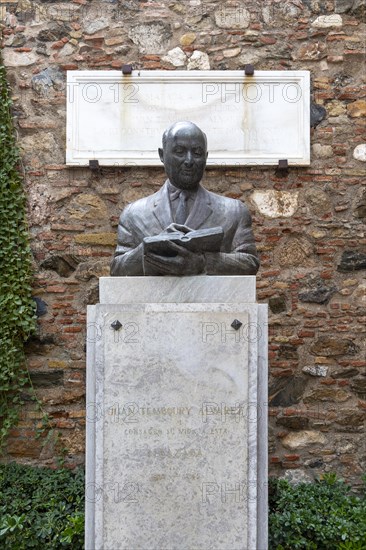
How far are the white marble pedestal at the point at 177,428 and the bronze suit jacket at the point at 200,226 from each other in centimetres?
24

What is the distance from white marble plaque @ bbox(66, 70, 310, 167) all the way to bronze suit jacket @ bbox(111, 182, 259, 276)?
2.19 metres

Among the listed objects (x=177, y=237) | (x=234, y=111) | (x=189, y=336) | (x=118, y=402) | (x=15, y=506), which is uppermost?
(x=234, y=111)

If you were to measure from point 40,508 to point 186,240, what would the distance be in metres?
2.50

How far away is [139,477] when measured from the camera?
3486mm

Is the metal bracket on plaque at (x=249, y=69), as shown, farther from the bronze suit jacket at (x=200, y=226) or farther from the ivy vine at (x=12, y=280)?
the bronze suit jacket at (x=200, y=226)

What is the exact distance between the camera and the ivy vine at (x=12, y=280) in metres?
5.79

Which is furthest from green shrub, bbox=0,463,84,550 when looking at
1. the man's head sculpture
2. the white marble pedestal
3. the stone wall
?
the man's head sculpture

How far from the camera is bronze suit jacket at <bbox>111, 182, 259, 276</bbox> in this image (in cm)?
374

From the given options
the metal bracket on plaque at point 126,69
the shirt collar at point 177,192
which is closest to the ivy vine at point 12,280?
the metal bracket on plaque at point 126,69

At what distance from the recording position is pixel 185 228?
3629 mm

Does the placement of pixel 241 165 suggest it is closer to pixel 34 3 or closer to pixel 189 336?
pixel 34 3

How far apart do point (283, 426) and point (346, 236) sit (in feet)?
4.85

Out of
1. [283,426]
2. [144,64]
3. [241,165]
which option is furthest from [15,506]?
[144,64]

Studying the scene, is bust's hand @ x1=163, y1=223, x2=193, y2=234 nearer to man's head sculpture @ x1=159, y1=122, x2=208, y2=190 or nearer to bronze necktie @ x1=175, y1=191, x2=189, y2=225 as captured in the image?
bronze necktie @ x1=175, y1=191, x2=189, y2=225
